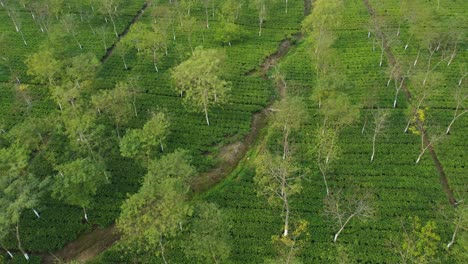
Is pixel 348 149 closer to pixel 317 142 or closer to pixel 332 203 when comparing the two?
pixel 317 142

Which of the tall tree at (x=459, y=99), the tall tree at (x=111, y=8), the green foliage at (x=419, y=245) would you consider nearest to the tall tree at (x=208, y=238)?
the green foliage at (x=419, y=245)

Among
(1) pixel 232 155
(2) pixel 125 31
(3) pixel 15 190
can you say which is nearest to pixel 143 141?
(1) pixel 232 155

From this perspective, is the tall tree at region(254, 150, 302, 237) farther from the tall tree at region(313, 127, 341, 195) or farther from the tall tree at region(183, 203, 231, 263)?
the tall tree at region(183, 203, 231, 263)

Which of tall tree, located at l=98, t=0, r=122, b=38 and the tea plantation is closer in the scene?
the tea plantation

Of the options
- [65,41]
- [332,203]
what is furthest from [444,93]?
[65,41]

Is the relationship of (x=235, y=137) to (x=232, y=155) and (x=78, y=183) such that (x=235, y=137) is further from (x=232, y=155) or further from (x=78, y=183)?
(x=78, y=183)

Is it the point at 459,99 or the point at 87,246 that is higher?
the point at 459,99

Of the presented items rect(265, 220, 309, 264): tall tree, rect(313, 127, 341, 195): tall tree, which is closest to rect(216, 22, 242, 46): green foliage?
rect(313, 127, 341, 195): tall tree

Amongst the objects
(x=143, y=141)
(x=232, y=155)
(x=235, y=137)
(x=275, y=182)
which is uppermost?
(x=143, y=141)
